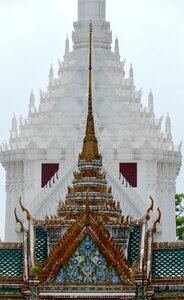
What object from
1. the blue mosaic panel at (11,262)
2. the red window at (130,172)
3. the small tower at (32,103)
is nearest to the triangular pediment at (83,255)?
the blue mosaic panel at (11,262)

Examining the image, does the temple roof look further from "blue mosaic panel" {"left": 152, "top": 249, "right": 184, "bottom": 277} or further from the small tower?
the small tower

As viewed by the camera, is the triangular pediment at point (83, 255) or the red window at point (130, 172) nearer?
the triangular pediment at point (83, 255)

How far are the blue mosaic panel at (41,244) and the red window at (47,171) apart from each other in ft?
155

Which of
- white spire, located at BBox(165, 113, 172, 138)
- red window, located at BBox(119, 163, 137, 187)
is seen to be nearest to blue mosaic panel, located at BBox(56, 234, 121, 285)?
red window, located at BBox(119, 163, 137, 187)

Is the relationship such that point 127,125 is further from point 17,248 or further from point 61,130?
point 17,248

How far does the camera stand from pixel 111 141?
78.7m

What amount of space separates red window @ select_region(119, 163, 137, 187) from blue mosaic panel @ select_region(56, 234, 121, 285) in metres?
47.7

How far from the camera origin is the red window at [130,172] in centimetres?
7838

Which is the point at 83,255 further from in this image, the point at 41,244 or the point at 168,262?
the point at 168,262

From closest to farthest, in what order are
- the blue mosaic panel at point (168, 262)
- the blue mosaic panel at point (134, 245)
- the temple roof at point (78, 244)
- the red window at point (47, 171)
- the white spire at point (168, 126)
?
1. the temple roof at point (78, 244)
2. the blue mosaic panel at point (168, 262)
3. the blue mosaic panel at point (134, 245)
4. the red window at point (47, 171)
5. the white spire at point (168, 126)

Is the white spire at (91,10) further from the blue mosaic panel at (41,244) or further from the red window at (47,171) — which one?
the blue mosaic panel at (41,244)

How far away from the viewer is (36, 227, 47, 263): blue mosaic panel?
1224 inches

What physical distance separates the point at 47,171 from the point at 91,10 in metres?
8.58

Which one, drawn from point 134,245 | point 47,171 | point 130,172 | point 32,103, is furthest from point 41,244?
point 32,103
